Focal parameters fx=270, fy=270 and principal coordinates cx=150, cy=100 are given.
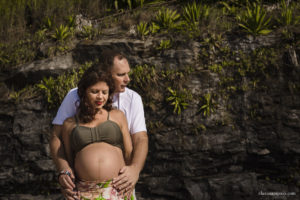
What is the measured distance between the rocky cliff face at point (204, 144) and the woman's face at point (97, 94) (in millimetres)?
2214

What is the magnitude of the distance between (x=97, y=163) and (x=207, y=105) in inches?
106

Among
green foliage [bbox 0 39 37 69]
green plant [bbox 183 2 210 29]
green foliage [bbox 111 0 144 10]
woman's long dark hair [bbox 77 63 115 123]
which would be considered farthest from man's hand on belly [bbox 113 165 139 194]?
green foliage [bbox 111 0 144 10]

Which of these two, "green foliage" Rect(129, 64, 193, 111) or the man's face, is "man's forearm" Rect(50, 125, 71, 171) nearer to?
the man's face

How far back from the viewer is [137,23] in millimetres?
5938

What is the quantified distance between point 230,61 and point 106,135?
3.21 m

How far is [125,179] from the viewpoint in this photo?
2604 mm

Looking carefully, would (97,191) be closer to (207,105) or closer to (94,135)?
(94,135)

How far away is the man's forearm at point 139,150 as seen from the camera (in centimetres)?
279

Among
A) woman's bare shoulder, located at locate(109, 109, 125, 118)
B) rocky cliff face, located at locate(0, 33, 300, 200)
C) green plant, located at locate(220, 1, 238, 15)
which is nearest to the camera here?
woman's bare shoulder, located at locate(109, 109, 125, 118)

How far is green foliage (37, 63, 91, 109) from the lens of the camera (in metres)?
5.19

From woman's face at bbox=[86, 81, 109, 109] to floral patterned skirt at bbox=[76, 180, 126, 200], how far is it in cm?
75

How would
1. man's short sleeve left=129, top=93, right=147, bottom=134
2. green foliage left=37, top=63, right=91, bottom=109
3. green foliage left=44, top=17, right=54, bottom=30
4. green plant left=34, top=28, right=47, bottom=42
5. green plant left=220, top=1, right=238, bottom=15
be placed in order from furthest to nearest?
green foliage left=44, top=17, right=54, bottom=30
green plant left=34, top=28, right=47, bottom=42
green plant left=220, top=1, right=238, bottom=15
green foliage left=37, top=63, right=91, bottom=109
man's short sleeve left=129, top=93, right=147, bottom=134

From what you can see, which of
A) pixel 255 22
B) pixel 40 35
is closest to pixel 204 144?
pixel 255 22

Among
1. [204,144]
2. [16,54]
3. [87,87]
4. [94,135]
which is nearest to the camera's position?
[94,135]
